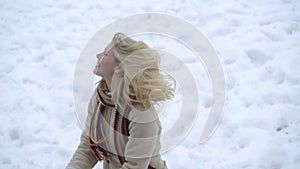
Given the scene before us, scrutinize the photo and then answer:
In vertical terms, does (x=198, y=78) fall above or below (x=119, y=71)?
below

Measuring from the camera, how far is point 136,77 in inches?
79.1

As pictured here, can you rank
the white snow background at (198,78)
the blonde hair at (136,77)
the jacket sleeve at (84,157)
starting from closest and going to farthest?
the blonde hair at (136,77) → the jacket sleeve at (84,157) → the white snow background at (198,78)

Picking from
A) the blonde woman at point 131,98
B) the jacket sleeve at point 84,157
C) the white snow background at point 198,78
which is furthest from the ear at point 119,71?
the white snow background at point 198,78

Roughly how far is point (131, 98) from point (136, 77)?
0.11 metres

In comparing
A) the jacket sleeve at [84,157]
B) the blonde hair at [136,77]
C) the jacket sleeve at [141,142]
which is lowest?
the jacket sleeve at [84,157]

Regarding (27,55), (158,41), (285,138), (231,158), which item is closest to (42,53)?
(27,55)

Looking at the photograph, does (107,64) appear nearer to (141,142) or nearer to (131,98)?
(131,98)

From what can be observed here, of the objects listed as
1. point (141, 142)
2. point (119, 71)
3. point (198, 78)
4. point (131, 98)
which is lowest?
point (198, 78)

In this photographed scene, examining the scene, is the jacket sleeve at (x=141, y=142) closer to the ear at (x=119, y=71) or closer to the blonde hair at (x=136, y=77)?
the blonde hair at (x=136, y=77)

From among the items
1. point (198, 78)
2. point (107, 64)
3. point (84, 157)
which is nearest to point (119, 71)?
point (107, 64)

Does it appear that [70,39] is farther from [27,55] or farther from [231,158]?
[231,158]

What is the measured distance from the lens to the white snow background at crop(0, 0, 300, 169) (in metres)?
3.65

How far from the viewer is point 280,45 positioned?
15.9 feet

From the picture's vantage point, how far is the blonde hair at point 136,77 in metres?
2.01
